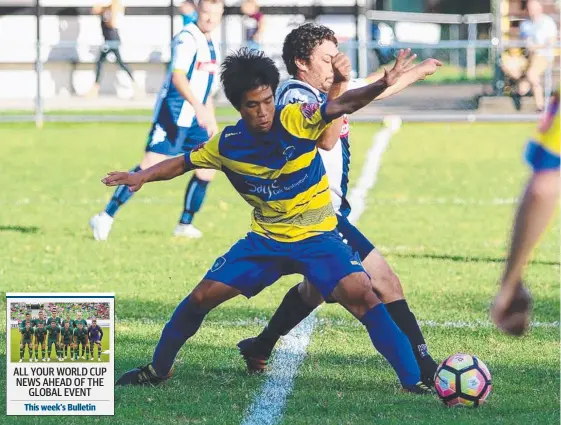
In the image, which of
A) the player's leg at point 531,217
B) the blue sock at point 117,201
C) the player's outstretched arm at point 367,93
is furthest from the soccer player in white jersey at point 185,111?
the player's leg at point 531,217

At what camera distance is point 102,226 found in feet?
37.4

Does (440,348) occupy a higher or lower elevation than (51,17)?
lower

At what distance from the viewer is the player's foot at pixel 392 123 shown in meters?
22.2

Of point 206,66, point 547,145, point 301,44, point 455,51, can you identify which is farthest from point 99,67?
point 547,145

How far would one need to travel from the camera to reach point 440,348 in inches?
283

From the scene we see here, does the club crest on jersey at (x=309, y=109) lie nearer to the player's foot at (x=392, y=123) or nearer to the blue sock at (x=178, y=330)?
the blue sock at (x=178, y=330)

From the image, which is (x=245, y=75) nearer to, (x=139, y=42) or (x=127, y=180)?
(x=127, y=180)

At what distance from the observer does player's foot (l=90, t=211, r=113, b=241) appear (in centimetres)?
1139

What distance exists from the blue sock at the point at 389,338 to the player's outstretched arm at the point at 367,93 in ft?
3.28

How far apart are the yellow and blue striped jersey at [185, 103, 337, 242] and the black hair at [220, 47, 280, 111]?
0.16 meters

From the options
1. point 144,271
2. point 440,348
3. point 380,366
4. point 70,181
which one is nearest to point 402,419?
point 380,366

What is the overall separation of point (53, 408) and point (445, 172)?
11.3 metres

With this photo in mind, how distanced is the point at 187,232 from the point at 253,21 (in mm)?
17601

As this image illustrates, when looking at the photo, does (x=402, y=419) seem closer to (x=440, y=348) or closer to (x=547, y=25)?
(x=440, y=348)
